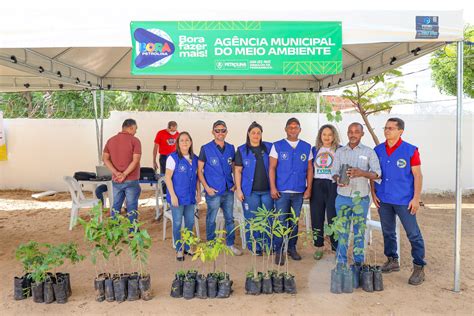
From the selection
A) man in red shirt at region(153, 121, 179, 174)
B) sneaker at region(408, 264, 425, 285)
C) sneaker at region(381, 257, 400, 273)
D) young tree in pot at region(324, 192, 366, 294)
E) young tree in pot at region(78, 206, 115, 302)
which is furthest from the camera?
man in red shirt at region(153, 121, 179, 174)

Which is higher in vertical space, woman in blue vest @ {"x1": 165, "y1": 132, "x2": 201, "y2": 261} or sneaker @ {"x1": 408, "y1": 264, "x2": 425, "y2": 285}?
woman in blue vest @ {"x1": 165, "y1": 132, "x2": 201, "y2": 261}

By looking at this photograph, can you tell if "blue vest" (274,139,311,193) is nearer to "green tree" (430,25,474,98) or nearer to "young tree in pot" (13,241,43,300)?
"young tree in pot" (13,241,43,300)

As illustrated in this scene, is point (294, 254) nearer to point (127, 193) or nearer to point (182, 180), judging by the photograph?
point (182, 180)

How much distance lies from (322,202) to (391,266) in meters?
0.88

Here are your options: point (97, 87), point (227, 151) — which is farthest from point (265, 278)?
point (97, 87)

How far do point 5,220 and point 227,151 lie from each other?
4.19 meters

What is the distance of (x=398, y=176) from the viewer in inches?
135

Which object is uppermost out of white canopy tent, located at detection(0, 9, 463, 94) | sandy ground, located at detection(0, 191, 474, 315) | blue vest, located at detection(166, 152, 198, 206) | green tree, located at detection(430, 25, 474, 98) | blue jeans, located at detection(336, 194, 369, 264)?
green tree, located at detection(430, 25, 474, 98)

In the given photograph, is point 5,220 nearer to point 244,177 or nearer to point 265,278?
point 244,177

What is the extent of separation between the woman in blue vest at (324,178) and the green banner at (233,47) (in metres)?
0.87

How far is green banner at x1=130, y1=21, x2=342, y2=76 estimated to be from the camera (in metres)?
3.24

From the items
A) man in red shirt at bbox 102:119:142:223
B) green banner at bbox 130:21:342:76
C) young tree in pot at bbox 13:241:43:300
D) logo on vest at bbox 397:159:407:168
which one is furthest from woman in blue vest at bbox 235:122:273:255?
young tree in pot at bbox 13:241:43:300

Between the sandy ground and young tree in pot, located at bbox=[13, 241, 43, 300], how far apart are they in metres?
0.08

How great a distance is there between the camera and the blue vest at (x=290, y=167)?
154 inches
